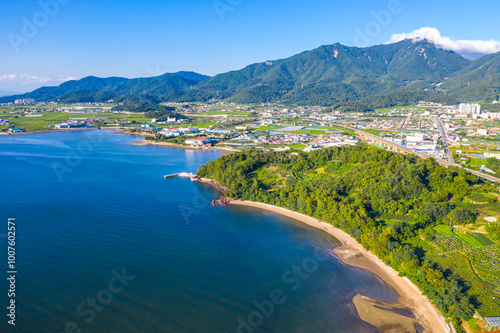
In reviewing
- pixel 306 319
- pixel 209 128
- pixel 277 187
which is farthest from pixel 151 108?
pixel 306 319

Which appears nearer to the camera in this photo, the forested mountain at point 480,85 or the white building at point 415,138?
the white building at point 415,138

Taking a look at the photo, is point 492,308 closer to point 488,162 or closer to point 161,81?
point 488,162

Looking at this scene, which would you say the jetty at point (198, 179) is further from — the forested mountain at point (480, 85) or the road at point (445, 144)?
the forested mountain at point (480, 85)

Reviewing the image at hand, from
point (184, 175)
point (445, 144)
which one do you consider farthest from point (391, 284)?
point (445, 144)

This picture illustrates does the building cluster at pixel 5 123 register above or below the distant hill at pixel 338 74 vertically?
below

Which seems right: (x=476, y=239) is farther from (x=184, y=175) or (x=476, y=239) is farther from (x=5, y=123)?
(x=5, y=123)

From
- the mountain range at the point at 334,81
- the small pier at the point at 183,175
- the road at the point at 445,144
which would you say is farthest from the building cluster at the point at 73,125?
the road at the point at 445,144
